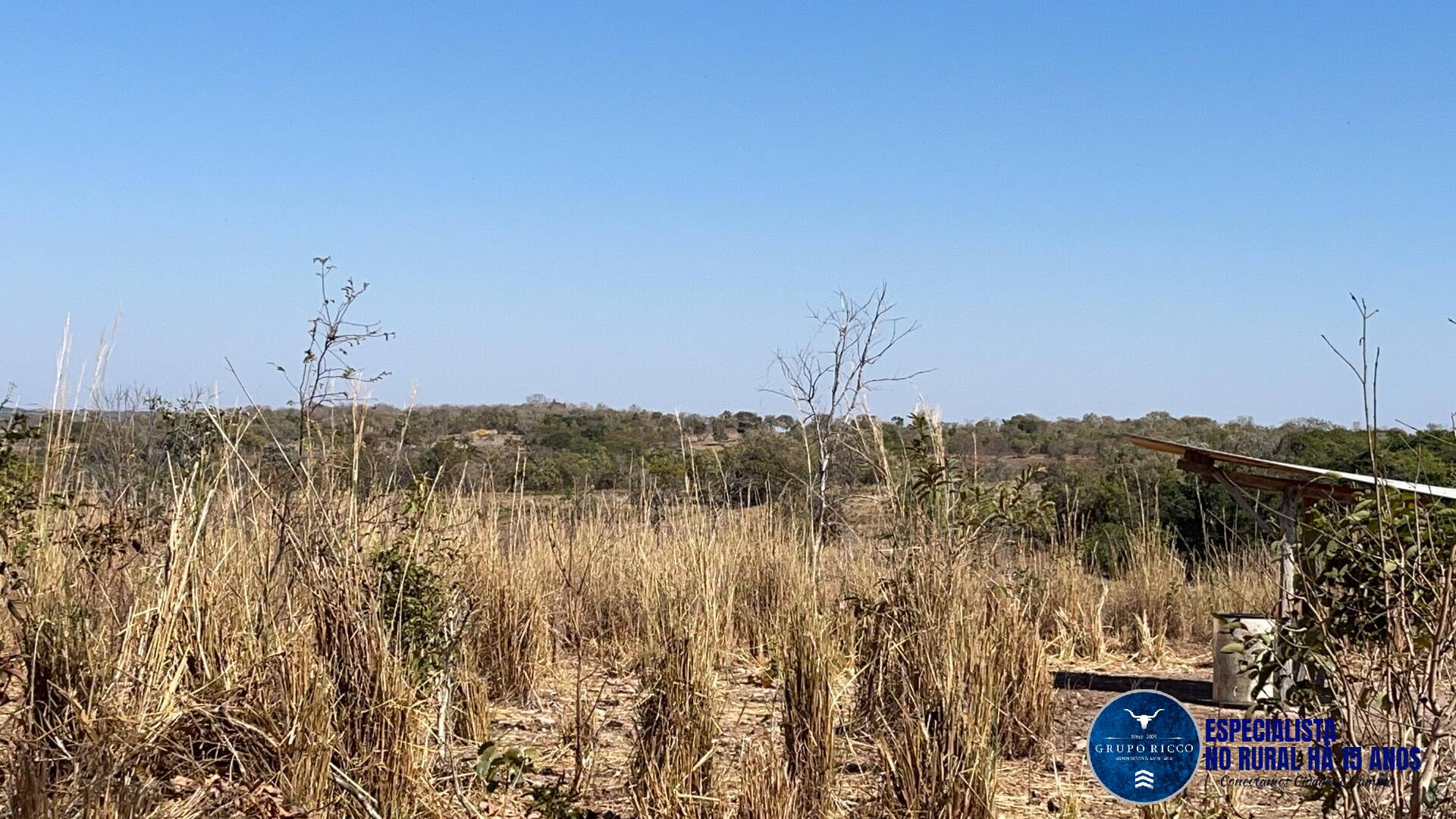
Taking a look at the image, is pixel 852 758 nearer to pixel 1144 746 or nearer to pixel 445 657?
pixel 1144 746

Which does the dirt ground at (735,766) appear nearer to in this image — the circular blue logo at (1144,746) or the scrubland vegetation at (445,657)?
the scrubland vegetation at (445,657)

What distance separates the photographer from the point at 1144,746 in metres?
3.59

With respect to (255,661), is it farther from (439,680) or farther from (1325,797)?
(1325,797)

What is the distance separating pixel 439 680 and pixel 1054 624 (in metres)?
4.80

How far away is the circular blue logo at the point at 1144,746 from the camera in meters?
3.54

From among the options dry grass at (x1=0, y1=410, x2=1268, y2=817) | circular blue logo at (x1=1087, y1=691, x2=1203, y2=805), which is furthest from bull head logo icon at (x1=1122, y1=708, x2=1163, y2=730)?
dry grass at (x1=0, y1=410, x2=1268, y2=817)

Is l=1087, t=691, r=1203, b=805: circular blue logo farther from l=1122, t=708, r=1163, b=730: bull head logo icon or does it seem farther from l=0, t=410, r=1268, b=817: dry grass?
l=0, t=410, r=1268, b=817: dry grass

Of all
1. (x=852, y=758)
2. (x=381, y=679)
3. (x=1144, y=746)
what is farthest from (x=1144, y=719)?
(x=381, y=679)

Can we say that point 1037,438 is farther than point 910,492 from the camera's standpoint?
Yes

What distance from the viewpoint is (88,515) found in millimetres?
5934

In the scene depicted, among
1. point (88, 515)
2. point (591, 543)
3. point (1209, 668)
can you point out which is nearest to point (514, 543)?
point (591, 543)

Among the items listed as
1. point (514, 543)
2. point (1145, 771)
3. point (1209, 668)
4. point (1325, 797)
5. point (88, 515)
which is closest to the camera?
point (1325, 797)

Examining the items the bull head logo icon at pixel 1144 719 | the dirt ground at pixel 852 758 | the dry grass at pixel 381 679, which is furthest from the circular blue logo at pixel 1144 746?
the dry grass at pixel 381 679

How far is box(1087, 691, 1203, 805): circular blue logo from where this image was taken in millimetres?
3545
